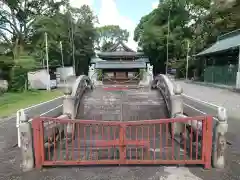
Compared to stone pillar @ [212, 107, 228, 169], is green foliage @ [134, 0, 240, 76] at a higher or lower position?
higher

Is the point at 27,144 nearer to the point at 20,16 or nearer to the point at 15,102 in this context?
the point at 15,102

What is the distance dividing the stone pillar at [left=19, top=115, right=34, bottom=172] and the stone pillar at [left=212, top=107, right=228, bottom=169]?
3.92 metres

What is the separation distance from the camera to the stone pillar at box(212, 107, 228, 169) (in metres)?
4.83

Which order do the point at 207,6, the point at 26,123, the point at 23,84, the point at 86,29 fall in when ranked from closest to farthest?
the point at 26,123, the point at 23,84, the point at 207,6, the point at 86,29

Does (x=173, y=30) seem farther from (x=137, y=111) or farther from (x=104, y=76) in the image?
(x=137, y=111)

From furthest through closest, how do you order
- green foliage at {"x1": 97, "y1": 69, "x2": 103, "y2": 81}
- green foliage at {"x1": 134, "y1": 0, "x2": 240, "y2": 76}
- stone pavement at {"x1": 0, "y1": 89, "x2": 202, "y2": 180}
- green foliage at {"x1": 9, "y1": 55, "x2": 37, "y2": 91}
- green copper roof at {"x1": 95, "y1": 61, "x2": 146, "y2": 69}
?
green foliage at {"x1": 134, "y1": 0, "x2": 240, "y2": 76} → green foliage at {"x1": 9, "y1": 55, "x2": 37, "y2": 91} → green foliage at {"x1": 97, "y1": 69, "x2": 103, "y2": 81} → green copper roof at {"x1": 95, "y1": 61, "x2": 146, "y2": 69} → stone pavement at {"x1": 0, "y1": 89, "x2": 202, "y2": 180}

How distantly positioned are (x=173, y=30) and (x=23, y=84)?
104 ft

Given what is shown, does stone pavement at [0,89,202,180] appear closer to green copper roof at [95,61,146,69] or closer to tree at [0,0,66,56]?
green copper roof at [95,61,146,69]

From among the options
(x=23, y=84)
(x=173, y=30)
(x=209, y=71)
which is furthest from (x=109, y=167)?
(x=173, y=30)

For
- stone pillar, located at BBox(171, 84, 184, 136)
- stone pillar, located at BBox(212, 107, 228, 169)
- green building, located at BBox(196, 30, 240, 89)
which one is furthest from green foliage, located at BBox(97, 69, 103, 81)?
stone pillar, located at BBox(212, 107, 228, 169)

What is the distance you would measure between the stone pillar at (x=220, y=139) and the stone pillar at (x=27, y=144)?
12.8ft

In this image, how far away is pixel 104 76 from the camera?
19328 millimetres

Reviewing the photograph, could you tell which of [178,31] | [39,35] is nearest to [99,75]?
[39,35]

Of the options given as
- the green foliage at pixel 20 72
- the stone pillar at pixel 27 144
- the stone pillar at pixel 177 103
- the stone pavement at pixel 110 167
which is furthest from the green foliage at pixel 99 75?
the stone pillar at pixel 27 144
